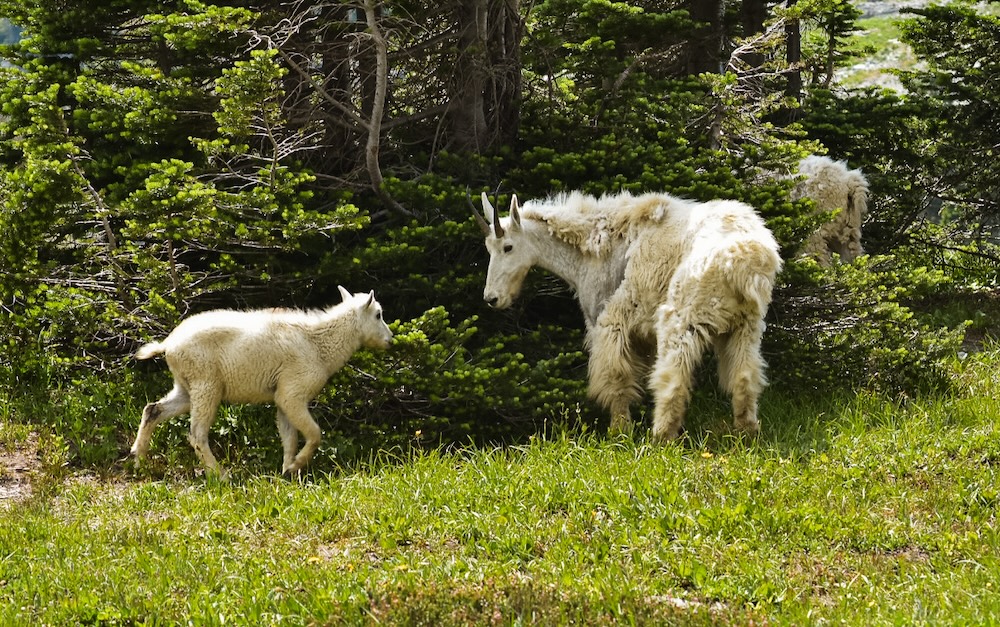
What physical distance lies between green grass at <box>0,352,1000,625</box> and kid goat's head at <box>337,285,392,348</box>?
3.11ft

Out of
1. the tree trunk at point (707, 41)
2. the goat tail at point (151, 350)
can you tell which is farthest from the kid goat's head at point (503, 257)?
the tree trunk at point (707, 41)

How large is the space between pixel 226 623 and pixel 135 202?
4057mm

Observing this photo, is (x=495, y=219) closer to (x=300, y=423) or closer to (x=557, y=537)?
(x=300, y=423)

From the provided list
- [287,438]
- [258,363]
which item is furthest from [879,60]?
[258,363]

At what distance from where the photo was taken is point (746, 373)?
8.14 meters

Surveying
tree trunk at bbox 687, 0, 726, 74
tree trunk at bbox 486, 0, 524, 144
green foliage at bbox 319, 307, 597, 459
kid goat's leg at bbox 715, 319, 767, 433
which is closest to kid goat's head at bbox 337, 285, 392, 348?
green foliage at bbox 319, 307, 597, 459

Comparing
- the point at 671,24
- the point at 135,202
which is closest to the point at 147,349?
the point at 135,202

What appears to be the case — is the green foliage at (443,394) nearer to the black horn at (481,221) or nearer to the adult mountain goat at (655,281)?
the adult mountain goat at (655,281)

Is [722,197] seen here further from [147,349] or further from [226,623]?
[226,623]

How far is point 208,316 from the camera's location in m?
8.16

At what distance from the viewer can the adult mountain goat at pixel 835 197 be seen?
44.7 feet

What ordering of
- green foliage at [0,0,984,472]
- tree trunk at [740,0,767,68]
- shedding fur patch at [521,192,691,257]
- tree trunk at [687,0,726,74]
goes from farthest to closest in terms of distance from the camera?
tree trunk at [740,0,767,68] < tree trunk at [687,0,726,74] < shedding fur patch at [521,192,691,257] < green foliage at [0,0,984,472]

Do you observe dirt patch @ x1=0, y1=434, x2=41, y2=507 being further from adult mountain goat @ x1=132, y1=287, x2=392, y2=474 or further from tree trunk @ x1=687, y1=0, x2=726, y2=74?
tree trunk @ x1=687, y1=0, x2=726, y2=74

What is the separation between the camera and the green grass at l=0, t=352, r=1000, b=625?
221 inches
